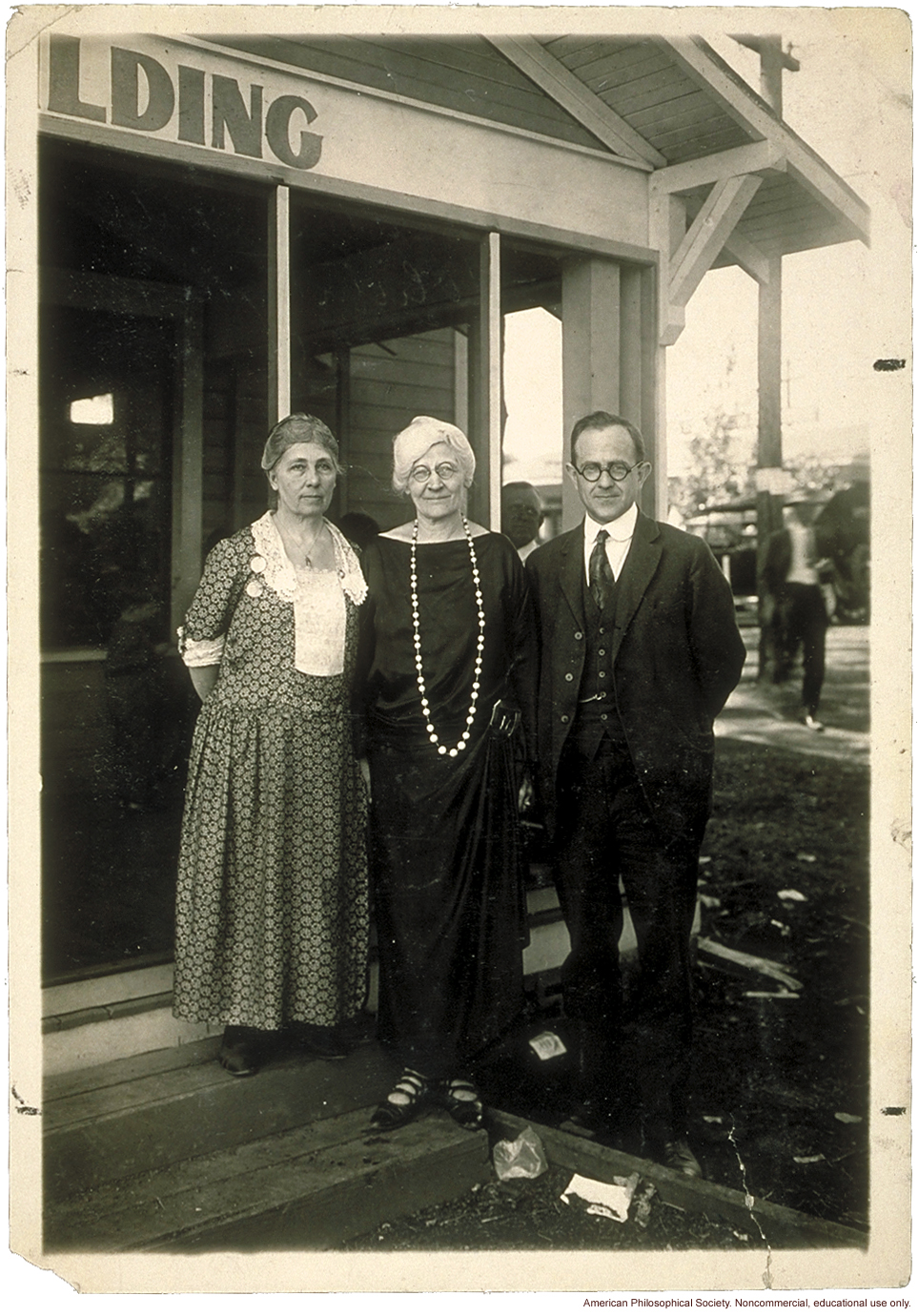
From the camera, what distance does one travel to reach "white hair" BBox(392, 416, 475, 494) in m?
3.11

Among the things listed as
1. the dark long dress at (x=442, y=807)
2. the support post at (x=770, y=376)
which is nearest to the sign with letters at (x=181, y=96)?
the dark long dress at (x=442, y=807)

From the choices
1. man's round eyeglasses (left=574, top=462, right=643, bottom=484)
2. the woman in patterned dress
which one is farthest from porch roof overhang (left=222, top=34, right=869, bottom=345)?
the woman in patterned dress

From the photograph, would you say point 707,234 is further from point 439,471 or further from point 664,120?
point 439,471

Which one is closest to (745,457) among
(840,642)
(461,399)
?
(461,399)

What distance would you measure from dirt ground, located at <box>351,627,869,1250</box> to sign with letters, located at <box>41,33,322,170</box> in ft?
8.51

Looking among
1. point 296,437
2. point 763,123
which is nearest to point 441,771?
point 296,437

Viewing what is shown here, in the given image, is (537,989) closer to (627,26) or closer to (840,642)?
(627,26)

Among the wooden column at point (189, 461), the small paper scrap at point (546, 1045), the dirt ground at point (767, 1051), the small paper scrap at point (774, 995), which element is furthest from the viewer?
the wooden column at point (189, 461)

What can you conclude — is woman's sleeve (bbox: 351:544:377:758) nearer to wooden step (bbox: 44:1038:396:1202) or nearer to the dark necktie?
the dark necktie

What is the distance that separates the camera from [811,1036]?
4672 millimetres

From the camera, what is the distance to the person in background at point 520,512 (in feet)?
15.9

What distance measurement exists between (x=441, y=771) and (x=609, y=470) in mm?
971

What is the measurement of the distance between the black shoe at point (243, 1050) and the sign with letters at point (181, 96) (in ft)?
8.66

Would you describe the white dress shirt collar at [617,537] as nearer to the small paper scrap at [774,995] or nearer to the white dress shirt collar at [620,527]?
the white dress shirt collar at [620,527]
